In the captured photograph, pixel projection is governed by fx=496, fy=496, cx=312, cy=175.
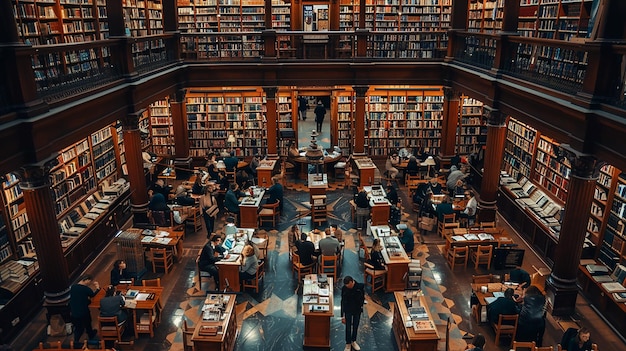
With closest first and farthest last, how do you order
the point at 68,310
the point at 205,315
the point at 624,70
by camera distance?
the point at 624,70
the point at 205,315
the point at 68,310

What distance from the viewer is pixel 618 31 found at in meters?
6.52

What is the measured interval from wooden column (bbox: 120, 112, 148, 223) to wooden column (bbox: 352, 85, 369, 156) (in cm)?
619

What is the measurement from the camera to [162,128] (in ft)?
50.7

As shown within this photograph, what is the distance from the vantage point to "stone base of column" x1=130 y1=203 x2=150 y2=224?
11211 mm

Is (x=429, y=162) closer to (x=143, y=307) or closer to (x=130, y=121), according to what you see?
(x=130, y=121)

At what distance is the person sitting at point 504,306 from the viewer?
739 cm

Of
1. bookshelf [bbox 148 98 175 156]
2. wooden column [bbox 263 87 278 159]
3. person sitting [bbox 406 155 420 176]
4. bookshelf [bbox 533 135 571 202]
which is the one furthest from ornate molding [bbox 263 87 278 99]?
bookshelf [bbox 533 135 571 202]

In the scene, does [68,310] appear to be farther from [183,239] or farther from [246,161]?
[246,161]

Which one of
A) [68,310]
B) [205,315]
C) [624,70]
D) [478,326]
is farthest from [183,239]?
[624,70]

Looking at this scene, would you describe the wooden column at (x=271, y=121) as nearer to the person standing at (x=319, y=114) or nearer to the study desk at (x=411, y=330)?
the person standing at (x=319, y=114)

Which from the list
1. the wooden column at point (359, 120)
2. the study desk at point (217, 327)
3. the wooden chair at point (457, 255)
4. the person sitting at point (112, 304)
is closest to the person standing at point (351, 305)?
the study desk at point (217, 327)

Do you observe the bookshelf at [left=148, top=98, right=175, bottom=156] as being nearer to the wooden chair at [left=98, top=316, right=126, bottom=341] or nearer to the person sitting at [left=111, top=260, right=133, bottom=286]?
the person sitting at [left=111, top=260, right=133, bottom=286]

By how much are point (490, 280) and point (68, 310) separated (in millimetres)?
6889

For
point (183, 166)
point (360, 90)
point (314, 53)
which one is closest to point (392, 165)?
point (360, 90)
